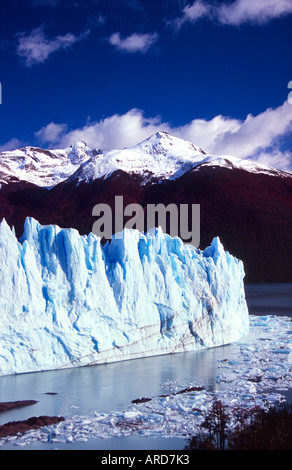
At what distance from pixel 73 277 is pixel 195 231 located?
35.9m

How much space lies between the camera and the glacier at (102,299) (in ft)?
29.5

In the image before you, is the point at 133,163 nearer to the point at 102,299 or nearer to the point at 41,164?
the point at 41,164

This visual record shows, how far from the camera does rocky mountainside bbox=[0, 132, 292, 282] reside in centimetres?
4294

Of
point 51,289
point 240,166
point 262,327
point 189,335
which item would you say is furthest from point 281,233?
point 51,289

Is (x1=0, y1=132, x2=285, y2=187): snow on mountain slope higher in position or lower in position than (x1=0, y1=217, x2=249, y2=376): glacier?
higher

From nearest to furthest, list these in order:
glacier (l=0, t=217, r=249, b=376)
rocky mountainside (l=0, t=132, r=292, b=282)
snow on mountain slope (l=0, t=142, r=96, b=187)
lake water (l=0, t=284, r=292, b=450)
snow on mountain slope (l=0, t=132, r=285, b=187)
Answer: lake water (l=0, t=284, r=292, b=450) → glacier (l=0, t=217, r=249, b=376) → rocky mountainside (l=0, t=132, r=292, b=282) → snow on mountain slope (l=0, t=132, r=285, b=187) → snow on mountain slope (l=0, t=142, r=96, b=187)

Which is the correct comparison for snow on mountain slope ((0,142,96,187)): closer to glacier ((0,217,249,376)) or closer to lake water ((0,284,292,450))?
glacier ((0,217,249,376))

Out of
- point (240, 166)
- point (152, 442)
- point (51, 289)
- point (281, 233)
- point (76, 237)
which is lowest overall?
point (152, 442)

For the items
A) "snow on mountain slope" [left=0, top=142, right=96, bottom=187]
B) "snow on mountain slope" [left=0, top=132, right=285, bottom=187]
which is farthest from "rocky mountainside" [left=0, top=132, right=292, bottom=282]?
"snow on mountain slope" [left=0, top=142, right=96, bottom=187]

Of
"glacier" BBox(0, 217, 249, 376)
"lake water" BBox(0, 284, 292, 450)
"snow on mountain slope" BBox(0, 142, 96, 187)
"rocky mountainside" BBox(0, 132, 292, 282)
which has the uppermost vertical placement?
"snow on mountain slope" BBox(0, 142, 96, 187)

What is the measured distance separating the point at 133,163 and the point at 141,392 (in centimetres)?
5229

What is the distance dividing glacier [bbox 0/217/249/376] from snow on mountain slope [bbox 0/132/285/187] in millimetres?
43852
